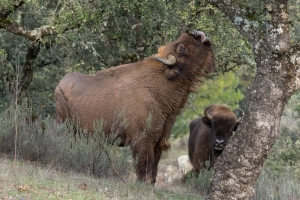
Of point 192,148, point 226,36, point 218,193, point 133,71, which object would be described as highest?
point 226,36

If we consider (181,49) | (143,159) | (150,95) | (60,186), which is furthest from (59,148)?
(181,49)

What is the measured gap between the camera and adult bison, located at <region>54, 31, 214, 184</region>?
36.5 ft

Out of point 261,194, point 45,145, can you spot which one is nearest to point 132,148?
point 45,145

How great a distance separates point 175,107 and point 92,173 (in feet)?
7.48

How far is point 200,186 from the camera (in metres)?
10.4

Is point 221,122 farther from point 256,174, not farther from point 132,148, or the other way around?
point 256,174

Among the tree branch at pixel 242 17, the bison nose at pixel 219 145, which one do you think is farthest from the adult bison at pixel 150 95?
the tree branch at pixel 242 17

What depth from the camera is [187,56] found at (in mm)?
11680

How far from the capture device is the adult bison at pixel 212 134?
12.2 metres

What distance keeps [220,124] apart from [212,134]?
43cm

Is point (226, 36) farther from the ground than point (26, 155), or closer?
farther from the ground

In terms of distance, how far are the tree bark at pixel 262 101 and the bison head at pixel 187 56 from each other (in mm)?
3144

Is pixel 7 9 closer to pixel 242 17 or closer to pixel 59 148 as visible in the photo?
pixel 59 148

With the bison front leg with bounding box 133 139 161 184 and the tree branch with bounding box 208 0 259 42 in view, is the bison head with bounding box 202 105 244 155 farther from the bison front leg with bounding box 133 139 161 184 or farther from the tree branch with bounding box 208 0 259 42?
the tree branch with bounding box 208 0 259 42
